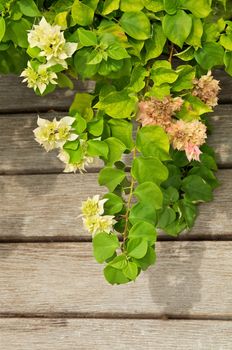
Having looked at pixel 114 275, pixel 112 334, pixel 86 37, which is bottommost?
pixel 112 334

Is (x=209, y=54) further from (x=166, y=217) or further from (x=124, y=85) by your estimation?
(x=166, y=217)

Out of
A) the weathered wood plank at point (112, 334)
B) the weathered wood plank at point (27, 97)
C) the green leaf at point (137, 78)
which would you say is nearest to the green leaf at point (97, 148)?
the green leaf at point (137, 78)

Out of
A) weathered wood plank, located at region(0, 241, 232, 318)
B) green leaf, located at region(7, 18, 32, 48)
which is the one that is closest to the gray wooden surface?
weathered wood plank, located at region(0, 241, 232, 318)

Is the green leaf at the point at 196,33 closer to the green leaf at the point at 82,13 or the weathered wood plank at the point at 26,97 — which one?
the green leaf at the point at 82,13

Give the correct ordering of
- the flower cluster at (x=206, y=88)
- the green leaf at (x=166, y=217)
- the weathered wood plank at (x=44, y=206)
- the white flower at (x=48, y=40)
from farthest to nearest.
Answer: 1. the weathered wood plank at (x=44, y=206)
2. the green leaf at (x=166, y=217)
3. the flower cluster at (x=206, y=88)
4. the white flower at (x=48, y=40)

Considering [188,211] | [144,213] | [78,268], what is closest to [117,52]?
[144,213]

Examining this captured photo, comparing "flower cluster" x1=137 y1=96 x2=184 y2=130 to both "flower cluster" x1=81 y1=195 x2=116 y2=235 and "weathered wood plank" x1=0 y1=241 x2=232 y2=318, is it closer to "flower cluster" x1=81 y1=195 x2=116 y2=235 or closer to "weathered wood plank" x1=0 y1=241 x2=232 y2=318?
"flower cluster" x1=81 y1=195 x2=116 y2=235
